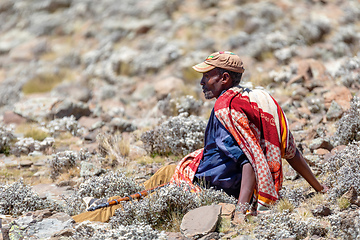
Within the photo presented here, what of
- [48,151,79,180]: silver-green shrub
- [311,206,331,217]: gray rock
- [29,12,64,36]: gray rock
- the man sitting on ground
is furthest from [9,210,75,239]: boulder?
[29,12,64,36]: gray rock

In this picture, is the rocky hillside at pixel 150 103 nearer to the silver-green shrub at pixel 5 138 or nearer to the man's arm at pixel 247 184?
the silver-green shrub at pixel 5 138

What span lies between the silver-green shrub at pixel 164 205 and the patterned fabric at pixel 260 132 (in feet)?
1.31

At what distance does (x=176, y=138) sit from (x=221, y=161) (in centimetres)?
261

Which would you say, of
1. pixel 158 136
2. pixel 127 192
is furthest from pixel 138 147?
pixel 127 192

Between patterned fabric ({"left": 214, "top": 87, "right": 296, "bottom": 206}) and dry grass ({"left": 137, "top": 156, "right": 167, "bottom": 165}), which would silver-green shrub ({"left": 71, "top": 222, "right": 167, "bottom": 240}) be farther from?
dry grass ({"left": 137, "top": 156, "right": 167, "bottom": 165})

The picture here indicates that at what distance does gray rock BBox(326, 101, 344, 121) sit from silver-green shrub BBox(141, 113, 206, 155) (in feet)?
7.13

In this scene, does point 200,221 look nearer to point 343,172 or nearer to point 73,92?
point 343,172

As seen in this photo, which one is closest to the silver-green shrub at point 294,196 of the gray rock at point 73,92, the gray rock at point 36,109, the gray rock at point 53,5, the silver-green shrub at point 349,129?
the silver-green shrub at point 349,129

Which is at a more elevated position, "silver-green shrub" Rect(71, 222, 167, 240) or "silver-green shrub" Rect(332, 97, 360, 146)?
"silver-green shrub" Rect(71, 222, 167, 240)

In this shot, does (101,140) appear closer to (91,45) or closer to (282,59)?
(282,59)

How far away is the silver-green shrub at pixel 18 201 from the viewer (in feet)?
13.4

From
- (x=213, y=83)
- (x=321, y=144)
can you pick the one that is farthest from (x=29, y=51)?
(x=213, y=83)

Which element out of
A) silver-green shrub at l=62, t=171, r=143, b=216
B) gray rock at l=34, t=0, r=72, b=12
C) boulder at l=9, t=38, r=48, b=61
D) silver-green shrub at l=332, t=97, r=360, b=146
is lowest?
boulder at l=9, t=38, r=48, b=61

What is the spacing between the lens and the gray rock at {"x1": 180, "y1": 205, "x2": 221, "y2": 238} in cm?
308
